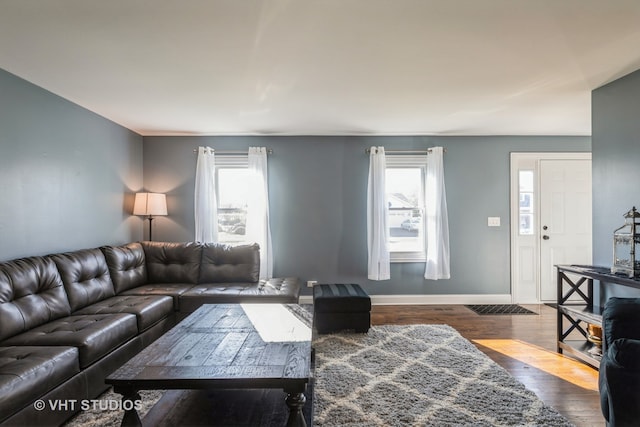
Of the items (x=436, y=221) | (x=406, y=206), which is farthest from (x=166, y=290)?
(x=436, y=221)

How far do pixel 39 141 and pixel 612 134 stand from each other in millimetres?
4947

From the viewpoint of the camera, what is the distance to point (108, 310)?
2.73 m

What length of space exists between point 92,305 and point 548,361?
3.96m

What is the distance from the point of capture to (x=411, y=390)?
233cm

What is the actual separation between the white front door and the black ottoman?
297 cm

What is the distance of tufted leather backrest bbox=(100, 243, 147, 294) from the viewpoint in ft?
11.1

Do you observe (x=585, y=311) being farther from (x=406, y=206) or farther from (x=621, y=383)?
(x=406, y=206)

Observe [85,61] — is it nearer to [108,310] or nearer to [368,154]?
[108,310]

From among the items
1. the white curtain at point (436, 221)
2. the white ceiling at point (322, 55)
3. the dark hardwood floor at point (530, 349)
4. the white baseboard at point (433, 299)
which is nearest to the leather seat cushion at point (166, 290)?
the white baseboard at point (433, 299)

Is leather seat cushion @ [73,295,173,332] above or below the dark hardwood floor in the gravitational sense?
above

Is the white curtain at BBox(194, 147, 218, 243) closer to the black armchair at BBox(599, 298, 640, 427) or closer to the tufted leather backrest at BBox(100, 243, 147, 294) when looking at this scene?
the tufted leather backrest at BBox(100, 243, 147, 294)

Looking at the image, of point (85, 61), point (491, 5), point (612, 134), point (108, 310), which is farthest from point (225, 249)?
point (612, 134)

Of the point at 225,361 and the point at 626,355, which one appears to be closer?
the point at 626,355

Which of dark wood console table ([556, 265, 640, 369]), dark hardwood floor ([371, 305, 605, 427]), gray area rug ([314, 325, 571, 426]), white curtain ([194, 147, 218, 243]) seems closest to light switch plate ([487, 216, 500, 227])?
dark hardwood floor ([371, 305, 605, 427])
